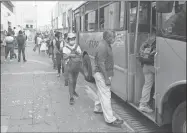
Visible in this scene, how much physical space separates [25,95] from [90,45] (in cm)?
268

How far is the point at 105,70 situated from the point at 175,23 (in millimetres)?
1568

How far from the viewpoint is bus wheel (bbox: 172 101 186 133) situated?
13.0 ft

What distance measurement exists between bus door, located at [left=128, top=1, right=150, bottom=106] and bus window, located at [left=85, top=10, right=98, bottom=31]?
9.16 ft

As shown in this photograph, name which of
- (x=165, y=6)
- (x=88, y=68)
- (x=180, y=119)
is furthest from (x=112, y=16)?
(x=180, y=119)

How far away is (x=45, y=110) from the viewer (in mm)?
6242

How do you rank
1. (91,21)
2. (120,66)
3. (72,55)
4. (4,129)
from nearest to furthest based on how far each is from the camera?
1. (4,129)
2. (120,66)
3. (72,55)
4. (91,21)

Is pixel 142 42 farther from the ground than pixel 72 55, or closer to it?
farther from the ground

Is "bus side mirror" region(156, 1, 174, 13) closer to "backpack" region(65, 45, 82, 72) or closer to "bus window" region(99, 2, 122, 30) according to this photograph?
"bus window" region(99, 2, 122, 30)

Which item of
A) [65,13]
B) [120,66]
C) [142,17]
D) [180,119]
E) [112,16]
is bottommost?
[180,119]

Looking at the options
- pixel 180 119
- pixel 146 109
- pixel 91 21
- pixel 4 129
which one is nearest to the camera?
pixel 180 119

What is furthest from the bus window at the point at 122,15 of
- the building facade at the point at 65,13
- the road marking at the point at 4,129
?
the building facade at the point at 65,13

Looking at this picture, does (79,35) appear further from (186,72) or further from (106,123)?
(186,72)

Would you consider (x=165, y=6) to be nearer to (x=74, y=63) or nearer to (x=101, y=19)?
(x=74, y=63)

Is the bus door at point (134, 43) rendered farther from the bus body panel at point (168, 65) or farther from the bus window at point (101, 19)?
the bus window at point (101, 19)
